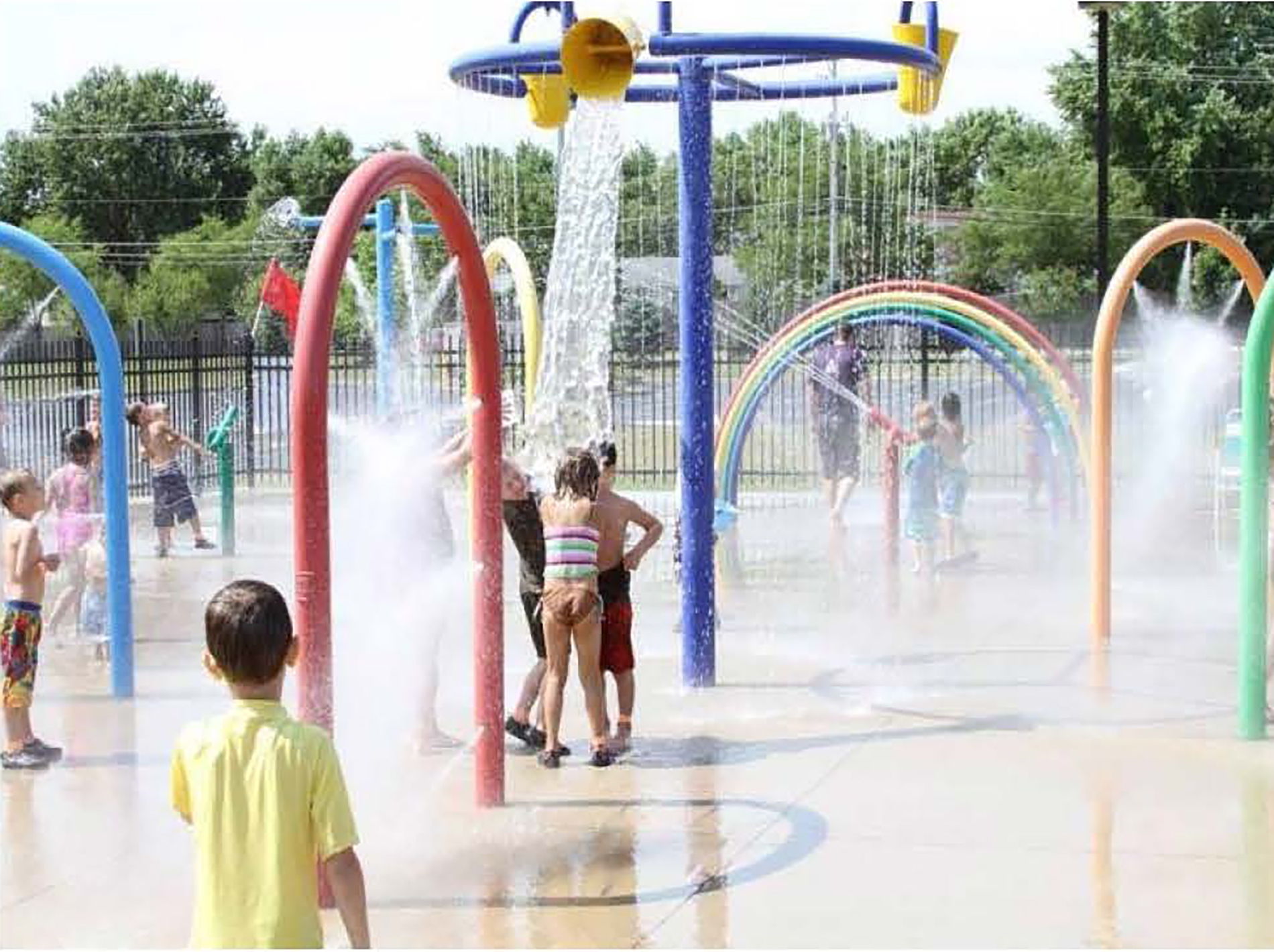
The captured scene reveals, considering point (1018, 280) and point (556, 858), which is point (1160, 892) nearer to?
point (556, 858)

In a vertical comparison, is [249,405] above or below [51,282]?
below

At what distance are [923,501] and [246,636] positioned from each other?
30.2 ft

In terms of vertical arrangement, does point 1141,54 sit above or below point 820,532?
above

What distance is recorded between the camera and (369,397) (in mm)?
25688

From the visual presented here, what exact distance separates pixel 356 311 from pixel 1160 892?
27.2 meters

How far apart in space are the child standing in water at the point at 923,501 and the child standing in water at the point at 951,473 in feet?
1.58

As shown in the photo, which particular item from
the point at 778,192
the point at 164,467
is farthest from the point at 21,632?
the point at 778,192

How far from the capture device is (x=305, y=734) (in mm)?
3506

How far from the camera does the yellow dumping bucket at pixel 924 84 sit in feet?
28.8

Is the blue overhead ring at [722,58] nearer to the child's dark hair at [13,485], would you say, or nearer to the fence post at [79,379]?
the child's dark hair at [13,485]

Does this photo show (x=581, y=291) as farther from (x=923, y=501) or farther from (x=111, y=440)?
(x=923, y=501)

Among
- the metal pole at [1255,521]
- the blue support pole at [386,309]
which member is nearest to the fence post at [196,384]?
the blue support pole at [386,309]

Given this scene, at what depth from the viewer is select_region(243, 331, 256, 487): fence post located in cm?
1983

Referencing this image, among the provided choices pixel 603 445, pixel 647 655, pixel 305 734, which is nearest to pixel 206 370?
pixel 647 655
